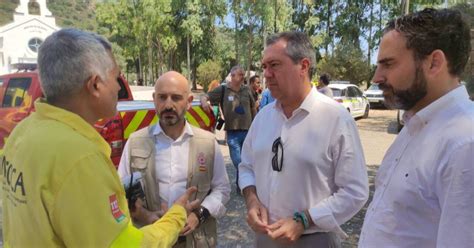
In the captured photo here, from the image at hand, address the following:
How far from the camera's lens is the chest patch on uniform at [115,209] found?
1242mm

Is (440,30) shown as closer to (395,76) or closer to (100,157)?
(395,76)

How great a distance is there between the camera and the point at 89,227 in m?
1.18

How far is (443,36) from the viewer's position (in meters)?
1.39

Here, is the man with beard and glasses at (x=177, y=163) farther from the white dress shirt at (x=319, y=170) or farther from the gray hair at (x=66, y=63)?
the gray hair at (x=66, y=63)

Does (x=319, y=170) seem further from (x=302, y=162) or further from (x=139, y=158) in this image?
(x=139, y=158)

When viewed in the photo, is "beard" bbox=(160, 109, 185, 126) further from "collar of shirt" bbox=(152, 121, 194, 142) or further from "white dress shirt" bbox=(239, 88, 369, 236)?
"white dress shirt" bbox=(239, 88, 369, 236)

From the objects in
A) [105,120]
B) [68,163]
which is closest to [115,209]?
[68,163]

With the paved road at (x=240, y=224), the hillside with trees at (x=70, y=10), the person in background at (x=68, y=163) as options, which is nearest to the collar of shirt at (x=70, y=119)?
the person in background at (x=68, y=163)

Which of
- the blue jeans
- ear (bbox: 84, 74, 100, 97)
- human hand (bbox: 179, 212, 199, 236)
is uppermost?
ear (bbox: 84, 74, 100, 97)

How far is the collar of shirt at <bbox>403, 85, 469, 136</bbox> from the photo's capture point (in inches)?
54.6

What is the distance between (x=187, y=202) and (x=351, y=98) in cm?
1503

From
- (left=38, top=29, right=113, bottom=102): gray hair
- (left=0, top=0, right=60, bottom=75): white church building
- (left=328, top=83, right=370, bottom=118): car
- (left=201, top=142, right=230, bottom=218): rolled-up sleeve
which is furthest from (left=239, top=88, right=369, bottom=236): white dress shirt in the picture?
(left=0, top=0, right=60, bottom=75): white church building

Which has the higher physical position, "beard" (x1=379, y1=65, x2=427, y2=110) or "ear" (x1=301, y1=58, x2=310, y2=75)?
"ear" (x1=301, y1=58, x2=310, y2=75)

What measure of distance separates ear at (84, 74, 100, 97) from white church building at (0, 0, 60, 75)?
3712 centimetres
